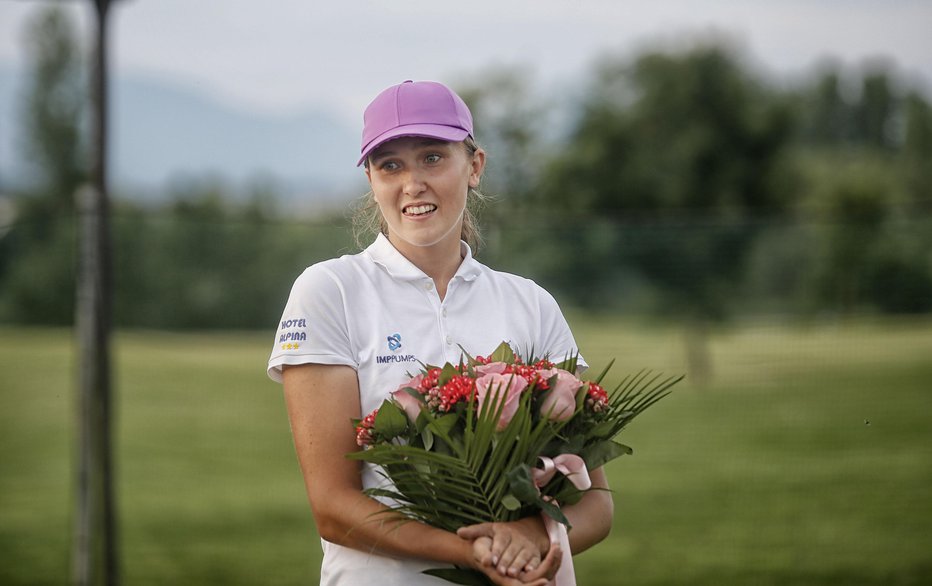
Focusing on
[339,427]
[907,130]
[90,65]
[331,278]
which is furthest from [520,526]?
[907,130]

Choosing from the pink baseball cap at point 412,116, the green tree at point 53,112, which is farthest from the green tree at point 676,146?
the pink baseball cap at point 412,116

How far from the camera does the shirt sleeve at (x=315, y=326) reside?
1.98 metres

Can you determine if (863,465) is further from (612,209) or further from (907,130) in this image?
(907,130)

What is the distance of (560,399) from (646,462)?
1006 cm

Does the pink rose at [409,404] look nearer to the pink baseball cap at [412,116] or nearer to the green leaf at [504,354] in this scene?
the green leaf at [504,354]

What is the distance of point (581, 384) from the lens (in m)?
1.95

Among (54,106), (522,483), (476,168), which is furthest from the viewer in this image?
(54,106)

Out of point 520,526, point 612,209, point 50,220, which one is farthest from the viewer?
point 612,209

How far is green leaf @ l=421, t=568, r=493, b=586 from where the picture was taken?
196 cm

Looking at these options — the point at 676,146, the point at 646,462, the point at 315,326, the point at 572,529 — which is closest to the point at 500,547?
the point at 572,529

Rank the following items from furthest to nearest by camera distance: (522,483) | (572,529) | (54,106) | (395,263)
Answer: (54,106) < (395,263) < (572,529) < (522,483)

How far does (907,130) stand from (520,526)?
50259mm

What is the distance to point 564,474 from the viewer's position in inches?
75.3

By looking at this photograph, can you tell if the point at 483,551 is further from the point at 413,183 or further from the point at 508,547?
the point at 413,183
